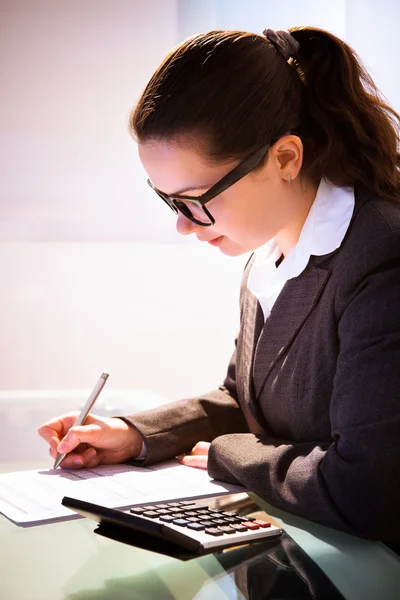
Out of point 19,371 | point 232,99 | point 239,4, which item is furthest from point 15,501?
point 239,4

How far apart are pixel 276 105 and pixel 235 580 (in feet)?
2.19

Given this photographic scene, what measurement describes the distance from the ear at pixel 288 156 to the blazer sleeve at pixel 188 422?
0.46m

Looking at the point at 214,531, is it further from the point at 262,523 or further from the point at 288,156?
the point at 288,156

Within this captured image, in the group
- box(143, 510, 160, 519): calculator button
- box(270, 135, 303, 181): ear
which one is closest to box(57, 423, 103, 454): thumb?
box(143, 510, 160, 519): calculator button

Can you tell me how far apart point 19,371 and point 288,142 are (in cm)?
166

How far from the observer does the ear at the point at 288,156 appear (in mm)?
1205

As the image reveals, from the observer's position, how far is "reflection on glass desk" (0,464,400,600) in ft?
2.70

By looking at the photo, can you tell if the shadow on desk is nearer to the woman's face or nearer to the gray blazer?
the gray blazer

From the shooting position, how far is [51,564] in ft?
2.96

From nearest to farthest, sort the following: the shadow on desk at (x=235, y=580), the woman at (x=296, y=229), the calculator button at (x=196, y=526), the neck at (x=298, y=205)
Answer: the shadow on desk at (x=235, y=580) → the calculator button at (x=196, y=526) → the woman at (x=296, y=229) → the neck at (x=298, y=205)

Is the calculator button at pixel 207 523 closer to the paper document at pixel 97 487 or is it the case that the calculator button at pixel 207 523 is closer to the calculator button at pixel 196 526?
the calculator button at pixel 196 526

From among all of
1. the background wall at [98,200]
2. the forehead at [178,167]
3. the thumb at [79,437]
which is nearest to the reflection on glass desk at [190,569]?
the thumb at [79,437]

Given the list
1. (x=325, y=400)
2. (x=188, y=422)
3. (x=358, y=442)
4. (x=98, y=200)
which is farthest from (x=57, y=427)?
(x=98, y=200)

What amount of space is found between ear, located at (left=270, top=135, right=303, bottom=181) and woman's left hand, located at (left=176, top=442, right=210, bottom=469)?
46 centimetres
